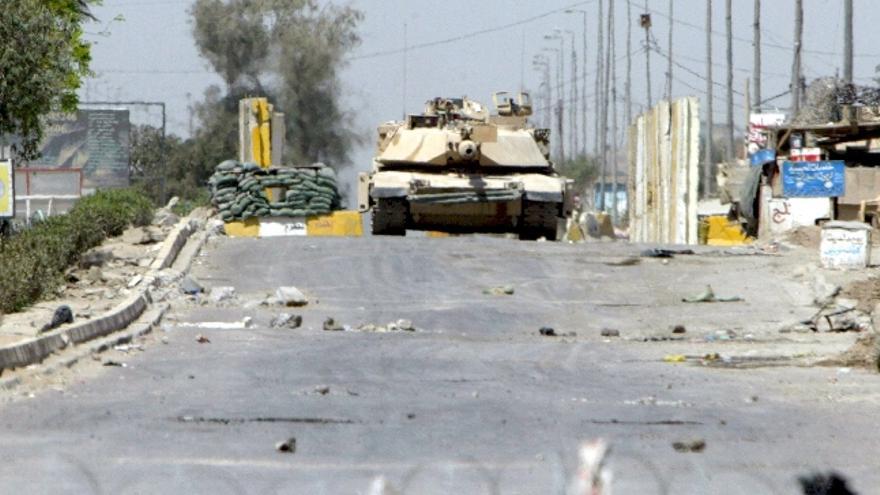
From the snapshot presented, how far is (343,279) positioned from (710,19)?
38474mm

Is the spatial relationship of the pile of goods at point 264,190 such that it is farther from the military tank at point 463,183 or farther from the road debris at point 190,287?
the road debris at point 190,287

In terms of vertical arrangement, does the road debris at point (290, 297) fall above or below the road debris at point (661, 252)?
below

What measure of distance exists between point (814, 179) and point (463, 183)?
659 centimetres

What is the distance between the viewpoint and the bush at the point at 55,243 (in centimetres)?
1716

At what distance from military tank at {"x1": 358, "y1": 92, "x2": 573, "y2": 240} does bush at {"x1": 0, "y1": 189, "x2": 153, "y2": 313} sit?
448cm

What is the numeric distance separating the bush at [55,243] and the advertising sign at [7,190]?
39 cm

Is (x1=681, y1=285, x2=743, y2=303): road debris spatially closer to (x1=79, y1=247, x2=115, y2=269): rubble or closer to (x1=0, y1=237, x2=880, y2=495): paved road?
(x1=0, y1=237, x2=880, y2=495): paved road

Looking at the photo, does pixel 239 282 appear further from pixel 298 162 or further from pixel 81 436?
pixel 298 162

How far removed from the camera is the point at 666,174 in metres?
41.1

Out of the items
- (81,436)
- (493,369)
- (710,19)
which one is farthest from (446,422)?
(710,19)

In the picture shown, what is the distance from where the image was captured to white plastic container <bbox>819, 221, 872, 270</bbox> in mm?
22203

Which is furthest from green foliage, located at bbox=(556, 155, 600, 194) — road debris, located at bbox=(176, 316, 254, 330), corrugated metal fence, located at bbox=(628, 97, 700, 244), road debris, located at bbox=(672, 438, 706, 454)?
road debris, located at bbox=(672, 438, 706, 454)

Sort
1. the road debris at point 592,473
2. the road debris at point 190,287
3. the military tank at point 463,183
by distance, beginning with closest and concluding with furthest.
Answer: the road debris at point 592,473
the road debris at point 190,287
the military tank at point 463,183

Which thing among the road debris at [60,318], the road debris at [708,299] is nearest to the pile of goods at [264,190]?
the road debris at [708,299]
